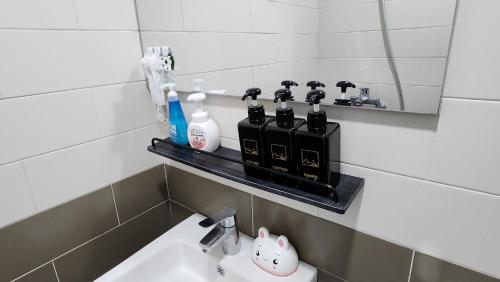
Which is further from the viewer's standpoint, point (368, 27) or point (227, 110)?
point (227, 110)

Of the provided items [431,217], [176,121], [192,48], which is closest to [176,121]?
[176,121]

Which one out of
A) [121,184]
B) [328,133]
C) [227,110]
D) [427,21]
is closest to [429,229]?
[328,133]

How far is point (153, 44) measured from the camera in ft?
2.89

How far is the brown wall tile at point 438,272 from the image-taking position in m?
0.51

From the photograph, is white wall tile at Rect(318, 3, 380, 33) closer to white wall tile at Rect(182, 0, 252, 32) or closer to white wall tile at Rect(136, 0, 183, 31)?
white wall tile at Rect(182, 0, 252, 32)

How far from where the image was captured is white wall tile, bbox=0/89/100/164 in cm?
67

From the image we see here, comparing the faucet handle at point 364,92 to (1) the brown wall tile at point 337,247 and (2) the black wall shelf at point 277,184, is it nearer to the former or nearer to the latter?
(2) the black wall shelf at point 277,184

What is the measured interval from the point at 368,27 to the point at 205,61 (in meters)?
0.44

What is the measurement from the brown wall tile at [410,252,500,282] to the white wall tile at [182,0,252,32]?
0.63 m

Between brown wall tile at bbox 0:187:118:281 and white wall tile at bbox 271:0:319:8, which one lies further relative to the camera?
brown wall tile at bbox 0:187:118:281

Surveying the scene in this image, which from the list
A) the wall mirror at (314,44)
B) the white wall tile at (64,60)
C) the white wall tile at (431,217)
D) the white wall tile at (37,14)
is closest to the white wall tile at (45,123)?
the white wall tile at (64,60)

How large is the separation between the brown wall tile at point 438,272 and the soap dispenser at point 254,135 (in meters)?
0.35

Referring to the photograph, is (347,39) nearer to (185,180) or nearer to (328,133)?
(328,133)

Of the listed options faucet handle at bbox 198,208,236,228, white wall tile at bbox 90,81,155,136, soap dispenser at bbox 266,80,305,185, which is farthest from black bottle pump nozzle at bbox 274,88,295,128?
white wall tile at bbox 90,81,155,136
